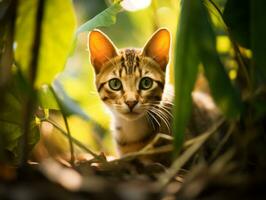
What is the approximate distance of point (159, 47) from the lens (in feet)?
4.90

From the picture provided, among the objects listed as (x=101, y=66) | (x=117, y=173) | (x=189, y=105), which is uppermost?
(x=101, y=66)

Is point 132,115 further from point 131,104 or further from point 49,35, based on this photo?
point 49,35

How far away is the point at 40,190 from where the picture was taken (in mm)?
515

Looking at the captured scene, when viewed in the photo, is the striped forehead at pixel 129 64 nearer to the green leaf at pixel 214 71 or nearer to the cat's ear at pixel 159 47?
the cat's ear at pixel 159 47

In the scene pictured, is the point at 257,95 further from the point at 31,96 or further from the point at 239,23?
the point at 31,96

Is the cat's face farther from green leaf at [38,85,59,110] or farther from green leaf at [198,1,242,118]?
green leaf at [198,1,242,118]

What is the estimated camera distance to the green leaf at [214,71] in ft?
2.23

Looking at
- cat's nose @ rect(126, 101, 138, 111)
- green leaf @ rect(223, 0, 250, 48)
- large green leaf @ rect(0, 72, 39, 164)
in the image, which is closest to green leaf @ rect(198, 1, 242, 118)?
green leaf @ rect(223, 0, 250, 48)

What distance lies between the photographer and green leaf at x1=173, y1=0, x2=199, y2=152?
70 cm

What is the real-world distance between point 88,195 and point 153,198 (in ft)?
0.25

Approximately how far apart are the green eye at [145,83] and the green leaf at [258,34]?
0.81 meters

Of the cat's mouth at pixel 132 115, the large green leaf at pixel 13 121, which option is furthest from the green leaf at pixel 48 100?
the cat's mouth at pixel 132 115

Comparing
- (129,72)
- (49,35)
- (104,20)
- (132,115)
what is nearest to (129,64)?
(129,72)

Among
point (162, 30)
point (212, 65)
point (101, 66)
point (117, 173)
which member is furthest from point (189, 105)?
point (101, 66)
